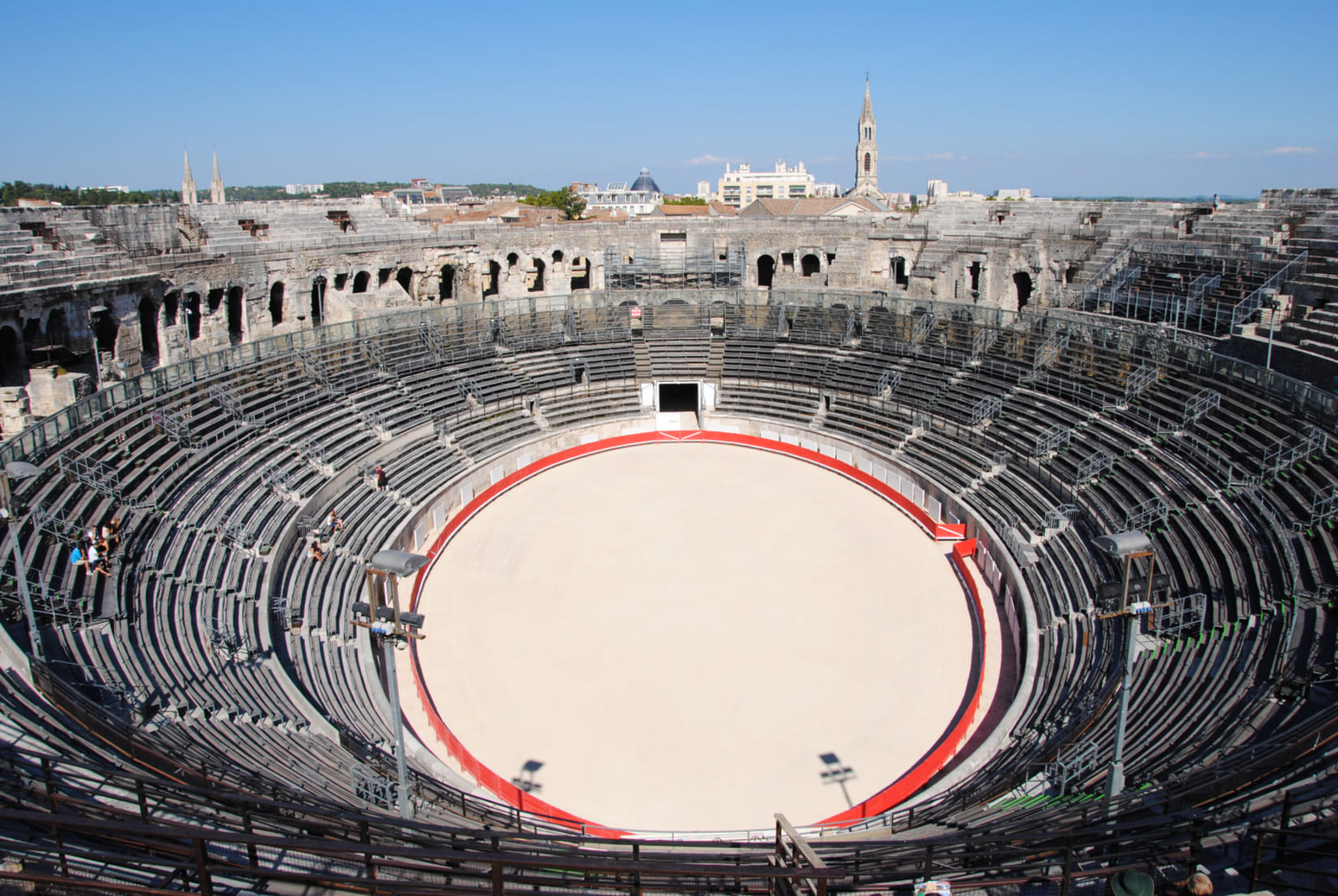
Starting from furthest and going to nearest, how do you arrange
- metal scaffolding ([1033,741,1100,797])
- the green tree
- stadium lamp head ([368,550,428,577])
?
the green tree, metal scaffolding ([1033,741,1100,797]), stadium lamp head ([368,550,428,577])

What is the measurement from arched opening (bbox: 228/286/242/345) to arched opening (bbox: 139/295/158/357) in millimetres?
4150

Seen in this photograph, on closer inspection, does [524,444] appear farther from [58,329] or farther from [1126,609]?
[1126,609]

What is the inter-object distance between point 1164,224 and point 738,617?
2738 cm

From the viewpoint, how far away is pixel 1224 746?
45.0 feet

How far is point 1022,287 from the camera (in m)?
40.9

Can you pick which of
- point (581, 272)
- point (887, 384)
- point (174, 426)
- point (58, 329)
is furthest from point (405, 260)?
point (887, 384)

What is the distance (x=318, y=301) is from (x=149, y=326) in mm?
9188

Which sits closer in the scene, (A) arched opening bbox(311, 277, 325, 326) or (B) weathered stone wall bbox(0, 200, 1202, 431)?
(B) weathered stone wall bbox(0, 200, 1202, 431)

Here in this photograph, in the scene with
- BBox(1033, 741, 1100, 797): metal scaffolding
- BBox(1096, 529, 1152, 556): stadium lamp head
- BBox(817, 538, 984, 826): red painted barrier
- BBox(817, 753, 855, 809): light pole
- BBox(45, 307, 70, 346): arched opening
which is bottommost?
BBox(817, 753, 855, 809): light pole

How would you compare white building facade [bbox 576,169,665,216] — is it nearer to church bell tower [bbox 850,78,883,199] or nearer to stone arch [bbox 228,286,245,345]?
church bell tower [bbox 850,78,883,199]

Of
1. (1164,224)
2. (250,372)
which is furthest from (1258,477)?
(250,372)

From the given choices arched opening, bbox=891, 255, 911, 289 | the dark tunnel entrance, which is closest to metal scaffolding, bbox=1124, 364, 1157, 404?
the dark tunnel entrance

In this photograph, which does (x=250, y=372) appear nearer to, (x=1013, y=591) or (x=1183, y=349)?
(x=1013, y=591)

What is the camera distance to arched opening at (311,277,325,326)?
39188 millimetres
